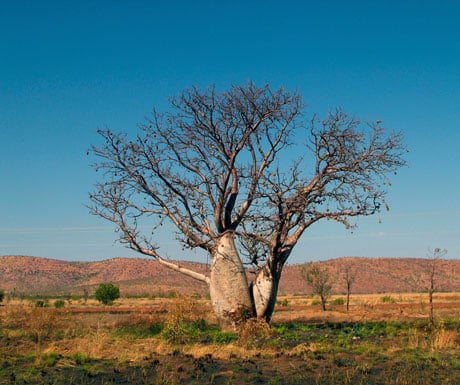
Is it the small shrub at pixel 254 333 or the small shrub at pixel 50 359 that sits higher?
the small shrub at pixel 254 333

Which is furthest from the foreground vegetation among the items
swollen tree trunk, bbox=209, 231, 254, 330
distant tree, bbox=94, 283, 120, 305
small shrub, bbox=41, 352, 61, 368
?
distant tree, bbox=94, 283, 120, 305

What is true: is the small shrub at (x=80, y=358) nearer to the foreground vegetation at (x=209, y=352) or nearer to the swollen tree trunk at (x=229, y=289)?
the foreground vegetation at (x=209, y=352)

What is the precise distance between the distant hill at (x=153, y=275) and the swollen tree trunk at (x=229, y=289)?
6373 cm

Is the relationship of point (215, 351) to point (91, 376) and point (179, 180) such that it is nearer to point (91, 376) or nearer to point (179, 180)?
point (91, 376)

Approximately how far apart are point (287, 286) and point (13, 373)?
85858 mm

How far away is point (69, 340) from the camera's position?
13625 millimetres

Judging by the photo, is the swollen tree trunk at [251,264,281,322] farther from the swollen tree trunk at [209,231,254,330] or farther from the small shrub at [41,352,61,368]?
the small shrub at [41,352,61,368]

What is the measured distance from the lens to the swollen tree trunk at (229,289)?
15484 mm

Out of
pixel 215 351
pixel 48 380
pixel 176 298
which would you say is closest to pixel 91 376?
pixel 48 380

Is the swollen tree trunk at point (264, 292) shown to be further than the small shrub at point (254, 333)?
Yes

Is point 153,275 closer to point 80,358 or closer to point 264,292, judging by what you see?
point 264,292

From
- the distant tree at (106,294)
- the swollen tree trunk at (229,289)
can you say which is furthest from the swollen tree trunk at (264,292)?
the distant tree at (106,294)

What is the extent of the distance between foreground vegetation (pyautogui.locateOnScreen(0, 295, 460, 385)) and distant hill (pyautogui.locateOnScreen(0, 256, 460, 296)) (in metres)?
63.6

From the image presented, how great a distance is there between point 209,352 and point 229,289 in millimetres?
3717
